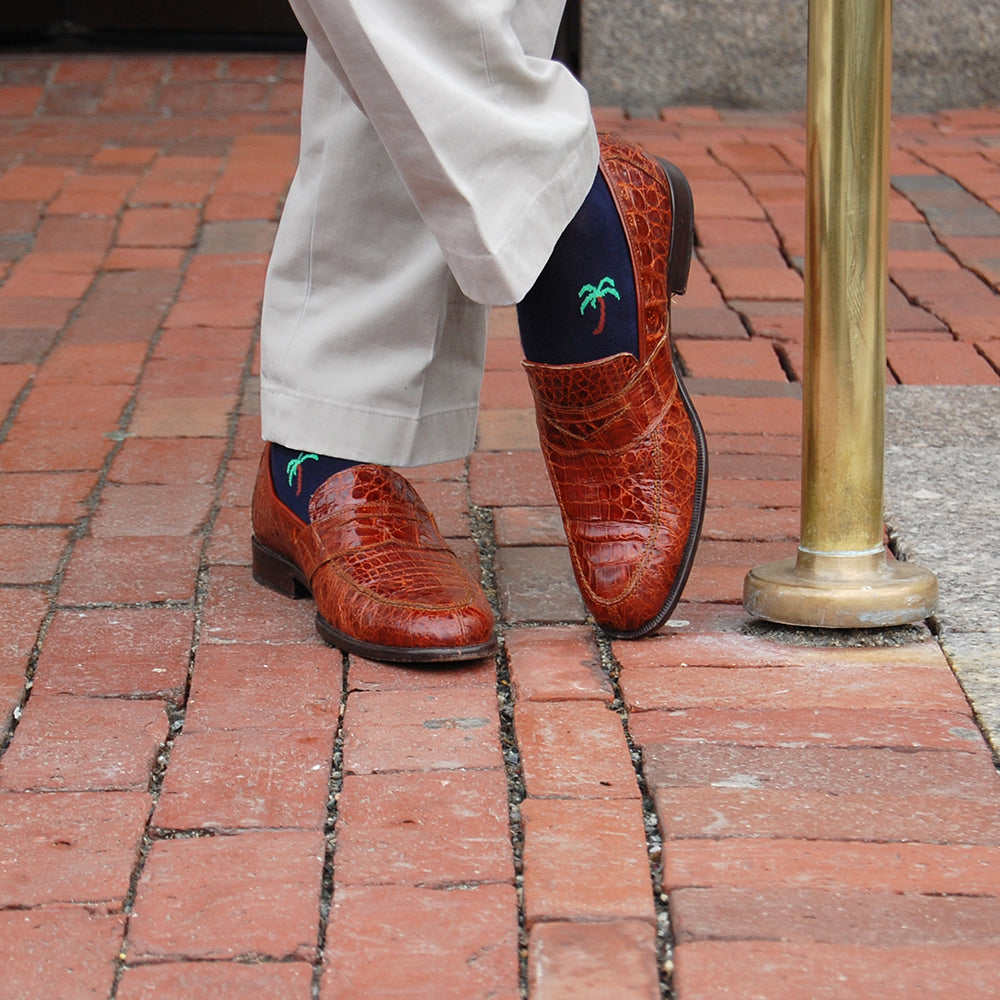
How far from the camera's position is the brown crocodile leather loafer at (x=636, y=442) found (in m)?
1.52

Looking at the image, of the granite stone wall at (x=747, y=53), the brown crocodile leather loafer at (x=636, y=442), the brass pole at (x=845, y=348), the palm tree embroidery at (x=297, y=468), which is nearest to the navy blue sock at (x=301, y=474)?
the palm tree embroidery at (x=297, y=468)

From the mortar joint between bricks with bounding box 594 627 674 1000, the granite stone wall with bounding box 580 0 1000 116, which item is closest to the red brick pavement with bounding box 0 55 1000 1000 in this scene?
the mortar joint between bricks with bounding box 594 627 674 1000

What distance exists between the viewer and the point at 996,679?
1.45 meters

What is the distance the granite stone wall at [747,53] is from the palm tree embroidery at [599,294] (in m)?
3.29

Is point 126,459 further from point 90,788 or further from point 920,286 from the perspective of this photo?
point 920,286

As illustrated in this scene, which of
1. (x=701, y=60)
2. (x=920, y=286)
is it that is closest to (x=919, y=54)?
(x=701, y=60)

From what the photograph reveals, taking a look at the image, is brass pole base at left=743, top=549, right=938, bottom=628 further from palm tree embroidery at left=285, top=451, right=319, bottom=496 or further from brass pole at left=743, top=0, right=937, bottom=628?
palm tree embroidery at left=285, top=451, right=319, bottom=496

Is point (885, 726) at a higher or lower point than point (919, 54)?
higher

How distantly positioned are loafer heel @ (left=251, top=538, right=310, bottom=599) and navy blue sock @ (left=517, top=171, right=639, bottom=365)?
0.38 metres

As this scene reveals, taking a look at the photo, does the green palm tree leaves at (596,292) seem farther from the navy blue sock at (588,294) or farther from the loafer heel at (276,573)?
the loafer heel at (276,573)

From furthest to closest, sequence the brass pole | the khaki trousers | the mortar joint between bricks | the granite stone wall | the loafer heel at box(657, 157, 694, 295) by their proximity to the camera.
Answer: the granite stone wall → the loafer heel at box(657, 157, 694, 295) → the brass pole → the khaki trousers → the mortar joint between bricks

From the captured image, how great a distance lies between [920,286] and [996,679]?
162 cm

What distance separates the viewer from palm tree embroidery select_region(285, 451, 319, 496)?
1.66m

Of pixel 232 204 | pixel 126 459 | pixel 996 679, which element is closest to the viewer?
pixel 996 679
